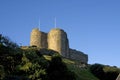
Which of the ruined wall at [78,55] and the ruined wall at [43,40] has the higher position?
the ruined wall at [43,40]

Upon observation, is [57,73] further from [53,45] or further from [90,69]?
[53,45]

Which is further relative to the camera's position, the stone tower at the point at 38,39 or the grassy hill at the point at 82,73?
the stone tower at the point at 38,39

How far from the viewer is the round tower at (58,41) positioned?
104 meters

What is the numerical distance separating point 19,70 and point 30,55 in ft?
14.1

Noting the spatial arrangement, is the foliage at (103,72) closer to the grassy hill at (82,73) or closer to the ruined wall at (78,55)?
the grassy hill at (82,73)

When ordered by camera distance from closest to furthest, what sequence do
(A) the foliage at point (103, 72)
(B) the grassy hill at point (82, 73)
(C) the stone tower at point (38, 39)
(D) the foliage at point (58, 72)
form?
(D) the foliage at point (58, 72) < (B) the grassy hill at point (82, 73) < (A) the foliage at point (103, 72) < (C) the stone tower at point (38, 39)

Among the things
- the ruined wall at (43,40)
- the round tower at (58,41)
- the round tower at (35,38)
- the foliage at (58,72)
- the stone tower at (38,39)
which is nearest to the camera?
the foliage at (58,72)

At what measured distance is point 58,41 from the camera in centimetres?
10494

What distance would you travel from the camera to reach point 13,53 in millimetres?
52094

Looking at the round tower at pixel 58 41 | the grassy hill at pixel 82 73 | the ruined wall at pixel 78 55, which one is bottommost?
the grassy hill at pixel 82 73

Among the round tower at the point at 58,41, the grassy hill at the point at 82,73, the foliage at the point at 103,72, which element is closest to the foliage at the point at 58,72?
the grassy hill at the point at 82,73

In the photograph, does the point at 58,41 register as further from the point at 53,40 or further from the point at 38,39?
the point at 38,39

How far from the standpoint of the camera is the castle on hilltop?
104 meters

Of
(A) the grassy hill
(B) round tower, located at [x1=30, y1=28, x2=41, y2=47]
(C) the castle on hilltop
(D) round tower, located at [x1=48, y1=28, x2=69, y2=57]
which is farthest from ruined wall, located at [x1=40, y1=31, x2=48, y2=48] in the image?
(A) the grassy hill
